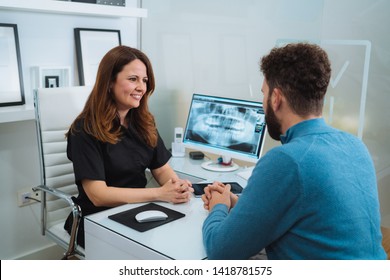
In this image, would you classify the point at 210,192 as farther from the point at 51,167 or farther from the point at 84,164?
the point at 51,167

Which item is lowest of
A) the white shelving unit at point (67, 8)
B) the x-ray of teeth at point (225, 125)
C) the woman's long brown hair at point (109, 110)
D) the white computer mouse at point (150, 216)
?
the white computer mouse at point (150, 216)

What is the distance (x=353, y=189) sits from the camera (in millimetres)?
1171

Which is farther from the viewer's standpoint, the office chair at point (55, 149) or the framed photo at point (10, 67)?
the framed photo at point (10, 67)

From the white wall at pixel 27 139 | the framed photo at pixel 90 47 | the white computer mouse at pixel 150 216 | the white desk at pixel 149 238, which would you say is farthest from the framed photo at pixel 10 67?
the white computer mouse at pixel 150 216

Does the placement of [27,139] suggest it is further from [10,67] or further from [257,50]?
[257,50]

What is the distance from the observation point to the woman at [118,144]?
6.19ft

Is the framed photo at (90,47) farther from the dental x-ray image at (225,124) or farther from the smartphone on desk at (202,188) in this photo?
the smartphone on desk at (202,188)

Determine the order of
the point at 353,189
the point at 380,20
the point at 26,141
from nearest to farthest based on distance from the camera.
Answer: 1. the point at 353,189
2. the point at 380,20
3. the point at 26,141

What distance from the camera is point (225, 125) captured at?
8.39 ft

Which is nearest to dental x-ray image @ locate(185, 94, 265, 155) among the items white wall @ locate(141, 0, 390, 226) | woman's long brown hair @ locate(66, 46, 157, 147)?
white wall @ locate(141, 0, 390, 226)

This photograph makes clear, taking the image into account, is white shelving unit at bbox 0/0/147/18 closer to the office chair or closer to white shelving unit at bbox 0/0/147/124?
white shelving unit at bbox 0/0/147/124

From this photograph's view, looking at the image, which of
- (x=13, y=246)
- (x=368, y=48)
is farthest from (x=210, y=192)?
(x=13, y=246)

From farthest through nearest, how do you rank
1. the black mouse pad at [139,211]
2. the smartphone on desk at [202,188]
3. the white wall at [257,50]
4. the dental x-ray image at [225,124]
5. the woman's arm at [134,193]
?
the dental x-ray image at [225,124]
the white wall at [257,50]
the smartphone on desk at [202,188]
the woman's arm at [134,193]
the black mouse pad at [139,211]

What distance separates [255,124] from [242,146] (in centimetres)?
15
